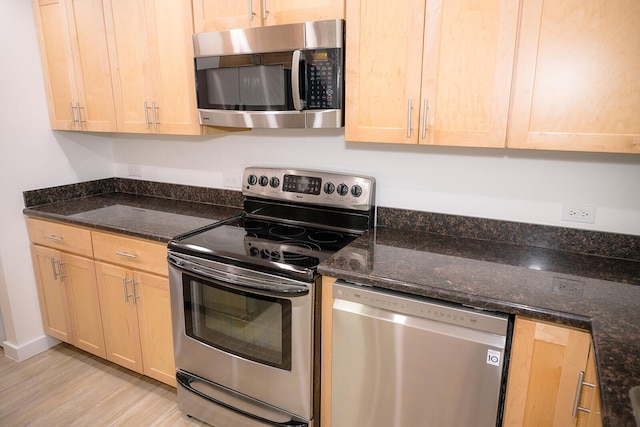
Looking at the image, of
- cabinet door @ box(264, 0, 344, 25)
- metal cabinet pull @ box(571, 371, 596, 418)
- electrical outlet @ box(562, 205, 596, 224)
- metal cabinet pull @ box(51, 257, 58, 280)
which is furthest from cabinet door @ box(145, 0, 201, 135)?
metal cabinet pull @ box(571, 371, 596, 418)

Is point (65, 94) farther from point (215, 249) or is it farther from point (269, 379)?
point (269, 379)

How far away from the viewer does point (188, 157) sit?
107 inches

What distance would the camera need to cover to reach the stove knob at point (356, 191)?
2.07 m

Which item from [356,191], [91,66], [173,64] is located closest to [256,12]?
[173,64]

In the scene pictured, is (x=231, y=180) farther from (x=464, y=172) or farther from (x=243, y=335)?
(x=464, y=172)

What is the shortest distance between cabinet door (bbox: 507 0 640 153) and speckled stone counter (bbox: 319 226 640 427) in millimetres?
470

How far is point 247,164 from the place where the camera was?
8.25 feet

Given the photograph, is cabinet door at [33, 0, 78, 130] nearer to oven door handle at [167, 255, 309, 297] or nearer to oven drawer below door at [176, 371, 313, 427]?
oven door handle at [167, 255, 309, 297]

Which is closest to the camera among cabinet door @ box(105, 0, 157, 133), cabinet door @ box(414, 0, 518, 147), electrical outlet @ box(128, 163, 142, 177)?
cabinet door @ box(414, 0, 518, 147)

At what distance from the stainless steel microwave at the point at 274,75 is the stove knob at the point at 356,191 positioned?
35cm

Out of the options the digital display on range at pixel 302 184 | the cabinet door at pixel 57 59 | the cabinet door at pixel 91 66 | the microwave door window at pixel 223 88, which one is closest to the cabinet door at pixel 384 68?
the digital display on range at pixel 302 184

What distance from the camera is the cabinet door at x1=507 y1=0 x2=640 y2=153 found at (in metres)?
1.34

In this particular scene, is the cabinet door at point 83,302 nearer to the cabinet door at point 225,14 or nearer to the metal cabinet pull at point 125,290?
the metal cabinet pull at point 125,290

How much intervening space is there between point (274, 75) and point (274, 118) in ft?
0.61
